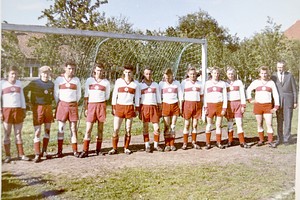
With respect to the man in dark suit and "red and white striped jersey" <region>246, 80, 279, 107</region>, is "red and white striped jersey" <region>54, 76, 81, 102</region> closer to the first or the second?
"red and white striped jersey" <region>246, 80, 279, 107</region>

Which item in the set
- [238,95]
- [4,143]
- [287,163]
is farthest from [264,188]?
[4,143]

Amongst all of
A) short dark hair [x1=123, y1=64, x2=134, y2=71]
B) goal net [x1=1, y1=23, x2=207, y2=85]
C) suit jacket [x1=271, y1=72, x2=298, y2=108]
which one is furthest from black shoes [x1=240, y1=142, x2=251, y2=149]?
short dark hair [x1=123, y1=64, x2=134, y2=71]

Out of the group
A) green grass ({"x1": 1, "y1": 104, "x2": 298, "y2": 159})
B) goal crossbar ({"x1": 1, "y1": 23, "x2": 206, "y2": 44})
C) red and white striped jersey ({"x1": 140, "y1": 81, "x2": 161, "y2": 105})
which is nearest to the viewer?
goal crossbar ({"x1": 1, "y1": 23, "x2": 206, "y2": 44})

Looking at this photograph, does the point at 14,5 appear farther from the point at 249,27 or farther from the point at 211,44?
the point at 249,27

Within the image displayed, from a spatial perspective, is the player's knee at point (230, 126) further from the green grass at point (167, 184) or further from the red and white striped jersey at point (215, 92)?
the green grass at point (167, 184)

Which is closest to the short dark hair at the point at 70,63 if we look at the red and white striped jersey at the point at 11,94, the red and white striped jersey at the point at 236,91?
the red and white striped jersey at the point at 11,94

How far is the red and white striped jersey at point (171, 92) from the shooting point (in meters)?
2.05

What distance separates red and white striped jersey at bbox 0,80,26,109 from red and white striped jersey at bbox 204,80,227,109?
1.06 m

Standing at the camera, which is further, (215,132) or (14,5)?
(215,132)

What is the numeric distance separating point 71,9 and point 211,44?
0.78 m

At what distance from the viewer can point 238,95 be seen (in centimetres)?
215

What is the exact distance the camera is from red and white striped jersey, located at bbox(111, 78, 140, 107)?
6.30 ft

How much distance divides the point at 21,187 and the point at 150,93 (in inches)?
32.7

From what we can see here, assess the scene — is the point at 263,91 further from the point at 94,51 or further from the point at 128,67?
the point at 94,51
